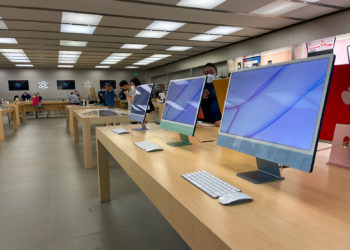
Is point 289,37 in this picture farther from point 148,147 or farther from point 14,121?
point 14,121

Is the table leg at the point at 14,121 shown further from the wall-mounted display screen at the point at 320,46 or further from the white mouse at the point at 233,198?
the wall-mounted display screen at the point at 320,46

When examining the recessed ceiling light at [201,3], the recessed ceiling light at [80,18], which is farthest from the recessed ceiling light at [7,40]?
the recessed ceiling light at [201,3]

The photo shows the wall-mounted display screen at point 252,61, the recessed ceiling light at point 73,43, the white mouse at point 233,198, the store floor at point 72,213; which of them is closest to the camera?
the white mouse at point 233,198

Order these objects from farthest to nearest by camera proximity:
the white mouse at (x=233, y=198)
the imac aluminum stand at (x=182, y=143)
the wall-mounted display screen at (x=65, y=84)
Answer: the wall-mounted display screen at (x=65, y=84) < the imac aluminum stand at (x=182, y=143) < the white mouse at (x=233, y=198)

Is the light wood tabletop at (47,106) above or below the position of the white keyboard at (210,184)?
below

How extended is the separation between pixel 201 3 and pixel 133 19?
1829mm

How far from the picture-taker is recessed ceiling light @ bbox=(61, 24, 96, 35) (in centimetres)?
641

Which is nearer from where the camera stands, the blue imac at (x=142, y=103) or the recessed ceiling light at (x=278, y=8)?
the blue imac at (x=142, y=103)

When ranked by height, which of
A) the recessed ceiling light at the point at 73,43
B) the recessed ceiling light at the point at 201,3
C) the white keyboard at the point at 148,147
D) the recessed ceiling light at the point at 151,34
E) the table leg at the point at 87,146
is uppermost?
the recessed ceiling light at the point at 201,3

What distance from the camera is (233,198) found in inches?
29.5

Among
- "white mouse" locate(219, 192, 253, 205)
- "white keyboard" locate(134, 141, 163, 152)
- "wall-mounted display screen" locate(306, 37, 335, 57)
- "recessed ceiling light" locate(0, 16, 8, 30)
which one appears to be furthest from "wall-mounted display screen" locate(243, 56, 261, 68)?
"white mouse" locate(219, 192, 253, 205)

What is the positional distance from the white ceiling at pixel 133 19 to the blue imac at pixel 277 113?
14.4ft

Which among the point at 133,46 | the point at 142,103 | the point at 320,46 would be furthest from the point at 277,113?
the point at 133,46

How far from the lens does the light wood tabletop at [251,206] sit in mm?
570
